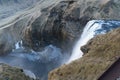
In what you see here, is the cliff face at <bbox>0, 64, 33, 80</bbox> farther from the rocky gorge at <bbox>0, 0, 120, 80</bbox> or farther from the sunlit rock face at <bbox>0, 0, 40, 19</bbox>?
the sunlit rock face at <bbox>0, 0, 40, 19</bbox>

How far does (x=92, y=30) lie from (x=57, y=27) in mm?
7030

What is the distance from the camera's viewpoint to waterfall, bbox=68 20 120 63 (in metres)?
41.4

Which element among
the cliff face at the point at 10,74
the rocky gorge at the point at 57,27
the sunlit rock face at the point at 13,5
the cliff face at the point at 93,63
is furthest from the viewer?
the sunlit rock face at the point at 13,5

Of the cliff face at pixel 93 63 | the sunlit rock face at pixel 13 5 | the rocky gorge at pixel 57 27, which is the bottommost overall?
the sunlit rock face at pixel 13 5

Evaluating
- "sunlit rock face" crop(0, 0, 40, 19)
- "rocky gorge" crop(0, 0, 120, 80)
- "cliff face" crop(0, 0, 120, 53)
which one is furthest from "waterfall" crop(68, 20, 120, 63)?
"sunlit rock face" crop(0, 0, 40, 19)

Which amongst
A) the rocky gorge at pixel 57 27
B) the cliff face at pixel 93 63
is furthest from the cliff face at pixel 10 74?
the rocky gorge at pixel 57 27

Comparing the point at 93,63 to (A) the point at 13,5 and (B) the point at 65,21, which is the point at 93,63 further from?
(A) the point at 13,5

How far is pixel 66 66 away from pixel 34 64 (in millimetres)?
22626

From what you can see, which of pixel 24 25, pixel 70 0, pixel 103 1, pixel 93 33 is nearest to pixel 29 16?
pixel 24 25

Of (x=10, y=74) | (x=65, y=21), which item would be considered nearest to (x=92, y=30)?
(x=65, y=21)

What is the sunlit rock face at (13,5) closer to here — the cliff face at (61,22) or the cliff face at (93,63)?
the cliff face at (61,22)

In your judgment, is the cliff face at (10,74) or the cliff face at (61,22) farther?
the cliff face at (61,22)

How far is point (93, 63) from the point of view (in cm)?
2394

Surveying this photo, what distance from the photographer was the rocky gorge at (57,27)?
47.0m
